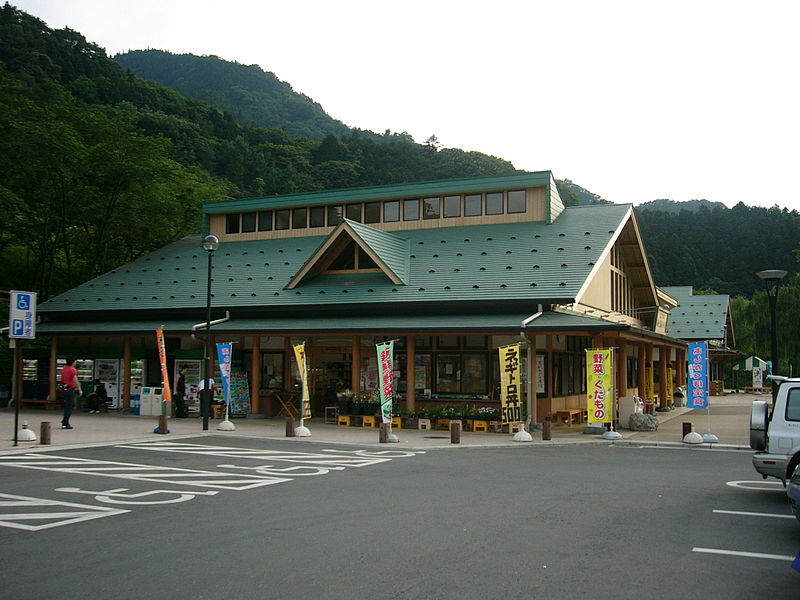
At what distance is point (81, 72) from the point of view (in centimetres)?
5972

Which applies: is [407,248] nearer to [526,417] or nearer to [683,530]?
[526,417]

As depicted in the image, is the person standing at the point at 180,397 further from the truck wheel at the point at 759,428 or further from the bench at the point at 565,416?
the truck wheel at the point at 759,428

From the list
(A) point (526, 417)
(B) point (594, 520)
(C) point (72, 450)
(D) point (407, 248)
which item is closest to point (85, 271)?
(D) point (407, 248)

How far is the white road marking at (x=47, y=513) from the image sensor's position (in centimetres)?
827

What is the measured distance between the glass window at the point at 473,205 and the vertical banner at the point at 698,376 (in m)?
9.66

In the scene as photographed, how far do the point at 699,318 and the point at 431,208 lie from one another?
77.8ft

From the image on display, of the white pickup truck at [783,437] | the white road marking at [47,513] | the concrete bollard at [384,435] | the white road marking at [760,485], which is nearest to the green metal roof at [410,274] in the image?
the concrete bollard at [384,435]

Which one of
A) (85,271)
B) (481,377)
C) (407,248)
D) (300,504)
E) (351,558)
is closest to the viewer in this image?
(351,558)

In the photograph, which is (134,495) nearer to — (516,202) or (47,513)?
(47,513)

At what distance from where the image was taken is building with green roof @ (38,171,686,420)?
69.8ft

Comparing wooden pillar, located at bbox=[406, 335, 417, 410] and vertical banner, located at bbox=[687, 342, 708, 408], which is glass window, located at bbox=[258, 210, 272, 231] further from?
vertical banner, located at bbox=[687, 342, 708, 408]

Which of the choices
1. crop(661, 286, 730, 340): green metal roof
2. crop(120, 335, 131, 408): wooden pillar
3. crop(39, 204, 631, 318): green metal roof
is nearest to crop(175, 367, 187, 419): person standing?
crop(120, 335, 131, 408): wooden pillar

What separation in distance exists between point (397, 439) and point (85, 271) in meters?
25.5

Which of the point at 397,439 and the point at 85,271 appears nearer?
the point at 397,439
